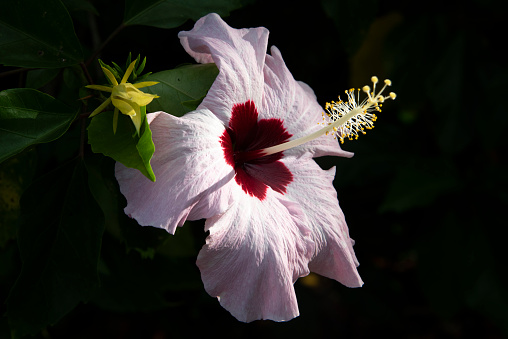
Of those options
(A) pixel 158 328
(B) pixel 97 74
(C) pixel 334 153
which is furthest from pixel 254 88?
(A) pixel 158 328

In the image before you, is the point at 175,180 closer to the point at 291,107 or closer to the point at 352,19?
the point at 291,107

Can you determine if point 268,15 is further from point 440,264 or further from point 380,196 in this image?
point 440,264

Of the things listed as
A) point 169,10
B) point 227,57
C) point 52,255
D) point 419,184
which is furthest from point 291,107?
point 419,184

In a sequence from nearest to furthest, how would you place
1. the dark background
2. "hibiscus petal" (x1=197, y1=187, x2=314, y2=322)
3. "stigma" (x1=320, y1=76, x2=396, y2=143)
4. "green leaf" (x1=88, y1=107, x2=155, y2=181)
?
1. "green leaf" (x1=88, y1=107, x2=155, y2=181)
2. "hibiscus petal" (x1=197, y1=187, x2=314, y2=322)
3. "stigma" (x1=320, y1=76, x2=396, y2=143)
4. the dark background

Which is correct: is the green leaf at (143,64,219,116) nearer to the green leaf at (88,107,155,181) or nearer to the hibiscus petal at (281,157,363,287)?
the green leaf at (88,107,155,181)

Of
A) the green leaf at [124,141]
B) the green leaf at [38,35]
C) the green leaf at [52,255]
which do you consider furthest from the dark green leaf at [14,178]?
the green leaf at [124,141]

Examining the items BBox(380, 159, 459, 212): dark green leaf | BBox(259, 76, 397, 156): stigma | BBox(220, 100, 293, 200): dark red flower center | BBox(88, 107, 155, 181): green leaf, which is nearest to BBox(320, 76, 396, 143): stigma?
BBox(259, 76, 397, 156): stigma

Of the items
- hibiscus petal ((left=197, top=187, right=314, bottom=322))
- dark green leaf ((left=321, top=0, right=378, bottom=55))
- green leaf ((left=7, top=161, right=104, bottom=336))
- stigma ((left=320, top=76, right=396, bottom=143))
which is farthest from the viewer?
dark green leaf ((left=321, top=0, right=378, bottom=55))
